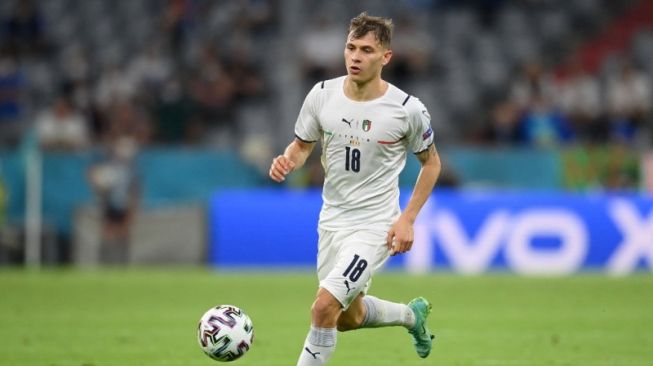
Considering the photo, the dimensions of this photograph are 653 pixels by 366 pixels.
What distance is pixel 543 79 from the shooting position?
2297 cm

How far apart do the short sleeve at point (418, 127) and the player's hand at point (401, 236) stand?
558mm

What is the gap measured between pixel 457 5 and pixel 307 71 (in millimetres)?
4604

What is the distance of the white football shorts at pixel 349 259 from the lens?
8.21m

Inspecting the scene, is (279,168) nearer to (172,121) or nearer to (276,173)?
(276,173)

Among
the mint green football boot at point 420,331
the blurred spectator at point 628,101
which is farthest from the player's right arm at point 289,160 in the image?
the blurred spectator at point 628,101

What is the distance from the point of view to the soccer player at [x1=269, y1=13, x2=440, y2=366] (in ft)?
27.9

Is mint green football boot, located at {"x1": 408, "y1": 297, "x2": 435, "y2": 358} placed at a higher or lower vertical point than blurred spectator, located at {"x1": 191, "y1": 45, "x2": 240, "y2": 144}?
lower

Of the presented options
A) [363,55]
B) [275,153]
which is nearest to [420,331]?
[363,55]

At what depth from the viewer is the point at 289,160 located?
8.59m

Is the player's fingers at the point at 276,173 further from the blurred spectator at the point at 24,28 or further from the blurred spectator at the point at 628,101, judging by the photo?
the blurred spectator at the point at 24,28

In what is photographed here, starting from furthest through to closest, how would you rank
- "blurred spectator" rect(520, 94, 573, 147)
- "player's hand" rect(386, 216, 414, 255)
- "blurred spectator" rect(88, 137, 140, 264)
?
A: 1. "blurred spectator" rect(520, 94, 573, 147)
2. "blurred spectator" rect(88, 137, 140, 264)
3. "player's hand" rect(386, 216, 414, 255)

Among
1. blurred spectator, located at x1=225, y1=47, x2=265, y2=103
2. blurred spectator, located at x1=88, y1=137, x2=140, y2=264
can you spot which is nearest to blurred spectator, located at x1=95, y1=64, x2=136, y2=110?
blurred spectator, located at x1=225, y1=47, x2=265, y2=103

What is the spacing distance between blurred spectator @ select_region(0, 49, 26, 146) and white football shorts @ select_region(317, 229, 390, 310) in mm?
13794

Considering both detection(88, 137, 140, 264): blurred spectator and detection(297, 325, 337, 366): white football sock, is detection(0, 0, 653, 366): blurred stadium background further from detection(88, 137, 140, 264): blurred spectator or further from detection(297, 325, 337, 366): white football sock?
detection(297, 325, 337, 366): white football sock
